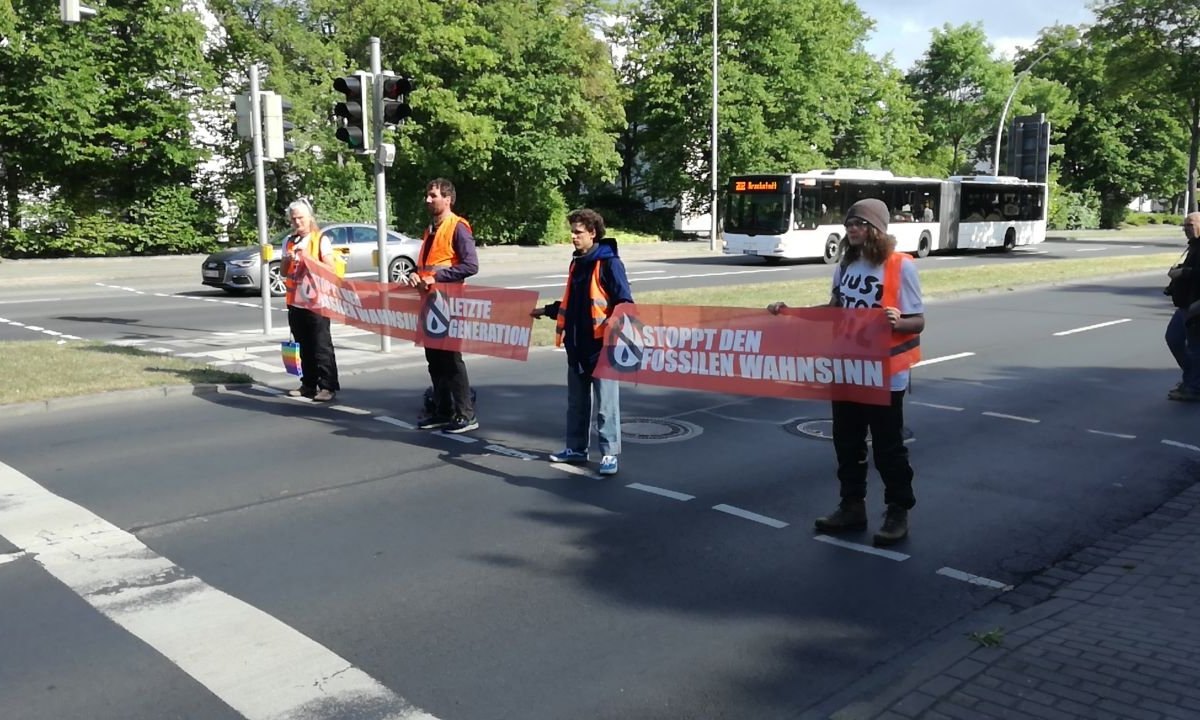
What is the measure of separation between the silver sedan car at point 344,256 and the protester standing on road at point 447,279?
12.1m

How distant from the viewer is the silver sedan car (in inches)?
816

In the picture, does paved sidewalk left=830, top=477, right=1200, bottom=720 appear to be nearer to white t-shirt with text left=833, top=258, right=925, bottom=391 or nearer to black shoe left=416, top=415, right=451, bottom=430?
white t-shirt with text left=833, top=258, right=925, bottom=391

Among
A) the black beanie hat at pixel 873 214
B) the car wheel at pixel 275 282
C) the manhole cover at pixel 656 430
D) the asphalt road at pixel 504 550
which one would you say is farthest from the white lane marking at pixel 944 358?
the car wheel at pixel 275 282

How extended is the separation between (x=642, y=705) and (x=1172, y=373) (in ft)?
33.8

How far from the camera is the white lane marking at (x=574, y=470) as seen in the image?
7.13m

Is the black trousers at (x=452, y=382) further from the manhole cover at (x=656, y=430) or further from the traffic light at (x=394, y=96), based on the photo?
the traffic light at (x=394, y=96)

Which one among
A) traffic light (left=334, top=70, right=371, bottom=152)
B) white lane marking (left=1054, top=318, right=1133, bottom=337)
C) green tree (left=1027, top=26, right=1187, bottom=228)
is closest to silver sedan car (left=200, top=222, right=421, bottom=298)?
traffic light (left=334, top=70, right=371, bottom=152)

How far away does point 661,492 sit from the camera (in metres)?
6.74

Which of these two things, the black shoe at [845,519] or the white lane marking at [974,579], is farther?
the black shoe at [845,519]

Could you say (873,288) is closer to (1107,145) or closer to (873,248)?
(873,248)

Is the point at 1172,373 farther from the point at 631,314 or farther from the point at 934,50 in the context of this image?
the point at 934,50

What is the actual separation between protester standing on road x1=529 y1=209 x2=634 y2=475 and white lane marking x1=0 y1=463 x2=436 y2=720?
2920 millimetres

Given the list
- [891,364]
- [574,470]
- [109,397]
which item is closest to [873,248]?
[891,364]

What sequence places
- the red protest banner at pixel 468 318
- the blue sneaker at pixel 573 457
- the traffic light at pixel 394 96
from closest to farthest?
the blue sneaker at pixel 573 457, the red protest banner at pixel 468 318, the traffic light at pixel 394 96
